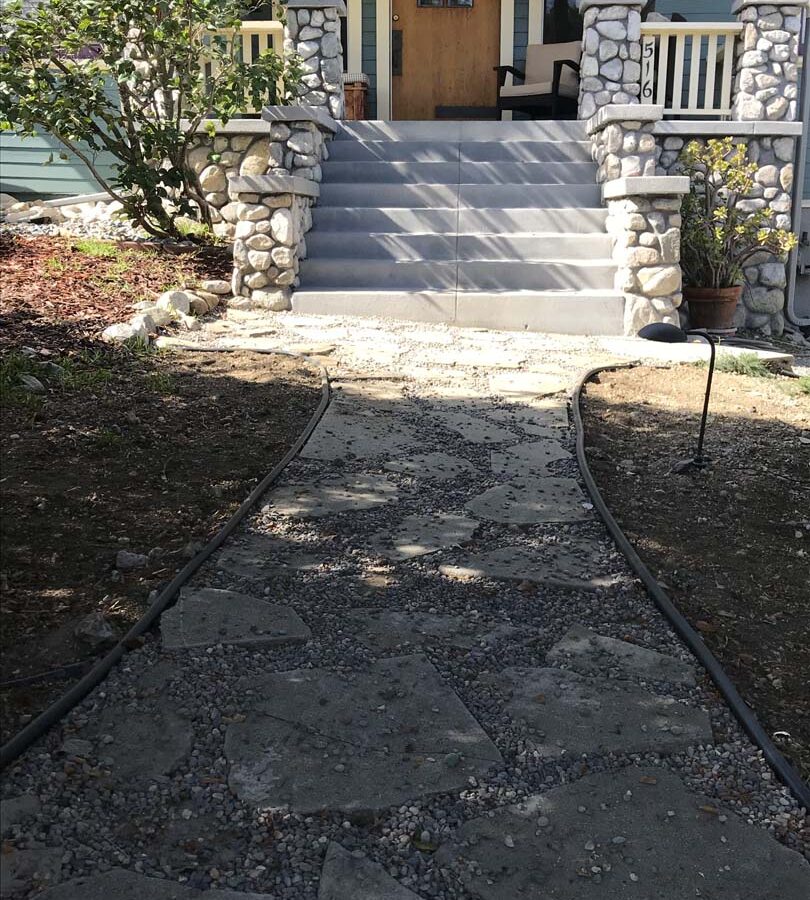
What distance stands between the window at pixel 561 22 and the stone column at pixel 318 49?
3.18m

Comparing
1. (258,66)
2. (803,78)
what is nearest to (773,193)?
(803,78)

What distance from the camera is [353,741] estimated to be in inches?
86.0

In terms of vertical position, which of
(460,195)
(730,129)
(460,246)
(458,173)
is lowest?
(460,246)

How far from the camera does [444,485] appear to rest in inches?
152

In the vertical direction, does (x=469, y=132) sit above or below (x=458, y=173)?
above

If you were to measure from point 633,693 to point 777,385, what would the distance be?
385cm

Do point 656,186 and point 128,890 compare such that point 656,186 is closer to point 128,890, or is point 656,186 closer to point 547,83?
point 547,83

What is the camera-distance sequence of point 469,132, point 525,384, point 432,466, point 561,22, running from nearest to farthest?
point 432,466
point 525,384
point 469,132
point 561,22

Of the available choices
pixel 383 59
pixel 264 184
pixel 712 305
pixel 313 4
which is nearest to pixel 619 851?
pixel 264 184

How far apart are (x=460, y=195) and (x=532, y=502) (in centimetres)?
A: 480

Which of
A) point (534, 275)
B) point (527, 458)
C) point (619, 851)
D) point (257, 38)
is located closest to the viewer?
point (619, 851)

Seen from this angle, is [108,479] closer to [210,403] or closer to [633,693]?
[210,403]

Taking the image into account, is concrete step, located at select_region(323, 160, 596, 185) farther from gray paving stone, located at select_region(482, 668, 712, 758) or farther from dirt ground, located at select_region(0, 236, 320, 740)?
gray paving stone, located at select_region(482, 668, 712, 758)

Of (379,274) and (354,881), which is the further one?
(379,274)
